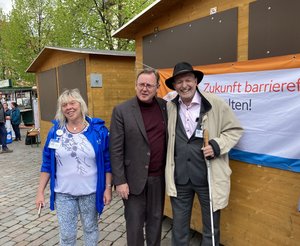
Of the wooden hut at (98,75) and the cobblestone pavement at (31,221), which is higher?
the wooden hut at (98,75)

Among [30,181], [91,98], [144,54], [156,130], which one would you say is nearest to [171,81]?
[156,130]

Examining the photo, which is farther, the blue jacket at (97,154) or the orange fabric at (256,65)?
the blue jacket at (97,154)

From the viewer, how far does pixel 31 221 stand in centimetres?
457

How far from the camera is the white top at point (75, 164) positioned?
2666mm

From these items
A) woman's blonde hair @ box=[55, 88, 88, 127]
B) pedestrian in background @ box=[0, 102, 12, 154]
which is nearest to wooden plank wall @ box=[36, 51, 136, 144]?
woman's blonde hair @ box=[55, 88, 88, 127]

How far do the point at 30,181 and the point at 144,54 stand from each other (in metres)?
4.35

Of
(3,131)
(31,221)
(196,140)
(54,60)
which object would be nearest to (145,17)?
(196,140)

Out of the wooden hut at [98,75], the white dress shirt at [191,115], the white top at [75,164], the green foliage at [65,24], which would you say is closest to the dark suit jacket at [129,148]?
the white top at [75,164]

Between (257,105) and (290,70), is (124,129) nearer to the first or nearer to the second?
(257,105)

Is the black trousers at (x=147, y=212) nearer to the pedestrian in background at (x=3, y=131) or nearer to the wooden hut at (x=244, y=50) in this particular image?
the wooden hut at (x=244, y=50)

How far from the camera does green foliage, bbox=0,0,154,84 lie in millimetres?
15398

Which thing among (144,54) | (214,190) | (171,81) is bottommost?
(214,190)

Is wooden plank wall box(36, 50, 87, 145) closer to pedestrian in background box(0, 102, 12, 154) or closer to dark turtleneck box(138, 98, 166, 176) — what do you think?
pedestrian in background box(0, 102, 12, 154)

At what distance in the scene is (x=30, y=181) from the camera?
6.77 metres
